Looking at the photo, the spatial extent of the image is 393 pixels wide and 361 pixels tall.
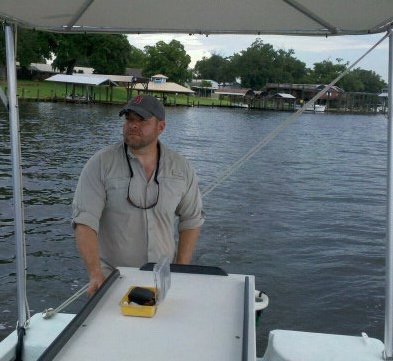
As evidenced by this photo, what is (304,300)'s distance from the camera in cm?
1050

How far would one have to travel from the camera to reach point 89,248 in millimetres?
3271

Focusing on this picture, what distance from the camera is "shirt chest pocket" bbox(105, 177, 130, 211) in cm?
337

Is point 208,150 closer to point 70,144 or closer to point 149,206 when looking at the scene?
point 70,144

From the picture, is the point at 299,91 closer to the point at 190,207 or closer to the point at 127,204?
the point at 190,207

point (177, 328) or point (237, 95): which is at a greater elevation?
point (177, 328)

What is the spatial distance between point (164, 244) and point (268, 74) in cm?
16995

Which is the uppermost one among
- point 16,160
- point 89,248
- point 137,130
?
point 137,130

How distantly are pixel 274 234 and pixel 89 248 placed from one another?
12.1 m

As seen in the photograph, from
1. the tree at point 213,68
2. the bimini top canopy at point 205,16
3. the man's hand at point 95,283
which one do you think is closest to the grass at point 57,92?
the tree at point 213,68

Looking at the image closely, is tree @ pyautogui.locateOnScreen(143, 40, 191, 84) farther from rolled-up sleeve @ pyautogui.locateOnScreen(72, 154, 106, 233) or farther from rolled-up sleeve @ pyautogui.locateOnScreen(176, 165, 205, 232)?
rolled-up sleeve @ pyautogui.locateOnScreen(72, 154, 106, 233)

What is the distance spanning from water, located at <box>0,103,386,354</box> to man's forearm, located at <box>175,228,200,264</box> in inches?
171

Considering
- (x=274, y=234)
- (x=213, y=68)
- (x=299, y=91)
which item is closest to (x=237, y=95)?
(x=299, y=91)

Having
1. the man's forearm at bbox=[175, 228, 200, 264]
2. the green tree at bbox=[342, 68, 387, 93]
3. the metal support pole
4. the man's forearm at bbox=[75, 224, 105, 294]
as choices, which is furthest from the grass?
the green tree at bbox=[342, 68, 387, 93]

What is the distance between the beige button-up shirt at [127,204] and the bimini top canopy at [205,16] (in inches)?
37.7
